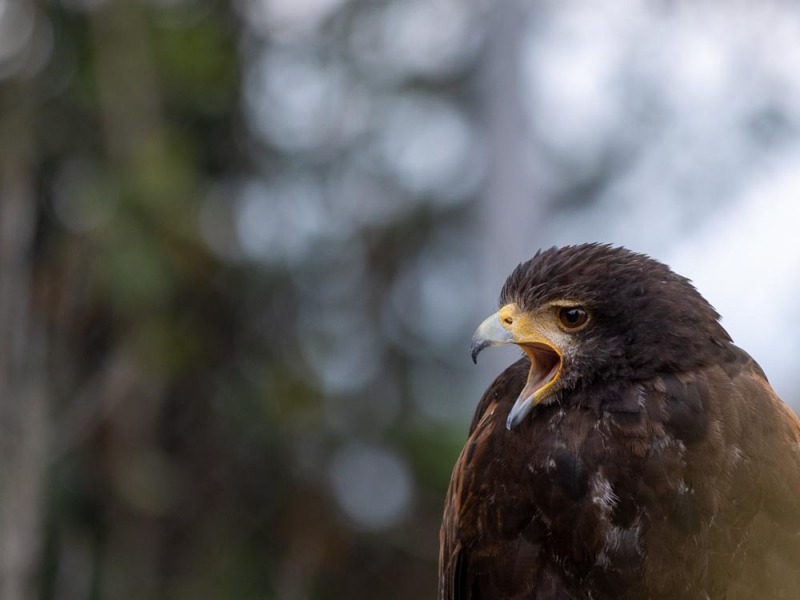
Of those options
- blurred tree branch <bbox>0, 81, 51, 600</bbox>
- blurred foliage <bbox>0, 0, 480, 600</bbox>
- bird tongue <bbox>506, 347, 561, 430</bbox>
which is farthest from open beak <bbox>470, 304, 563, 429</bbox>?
blurred foliage <bbox>0, 0, 480, 600</bbox>

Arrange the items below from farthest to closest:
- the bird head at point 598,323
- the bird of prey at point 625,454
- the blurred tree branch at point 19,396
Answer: the blurred tree branch at point 19,396 → the bird head at point 598,323 → the bird of prey at point 625,454

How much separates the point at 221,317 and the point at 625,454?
4497 mm

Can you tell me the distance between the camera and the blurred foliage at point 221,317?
19.6ft

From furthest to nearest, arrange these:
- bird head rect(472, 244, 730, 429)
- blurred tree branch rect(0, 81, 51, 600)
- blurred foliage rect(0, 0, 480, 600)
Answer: blurred foliage rect(0, 0, 480, 600), blurred tree branch rect(0, 81, 51, 600), bird head rect(472, 244, 730, 429)

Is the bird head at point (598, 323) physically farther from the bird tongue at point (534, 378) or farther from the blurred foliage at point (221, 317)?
the blurred foliage at point (221, 317)

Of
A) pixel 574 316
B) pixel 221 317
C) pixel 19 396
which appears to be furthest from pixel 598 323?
pixel 221 317

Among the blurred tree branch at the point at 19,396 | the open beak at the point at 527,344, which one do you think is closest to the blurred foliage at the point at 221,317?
the blurred tree branch at the point at 19,396

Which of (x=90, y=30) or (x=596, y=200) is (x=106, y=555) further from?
(x=596, y=200)

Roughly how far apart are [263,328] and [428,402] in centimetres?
120

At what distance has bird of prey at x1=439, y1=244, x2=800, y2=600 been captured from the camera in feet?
8.21

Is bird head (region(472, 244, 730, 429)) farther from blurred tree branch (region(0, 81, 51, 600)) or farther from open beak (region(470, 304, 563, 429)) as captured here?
blurred tree branch (region(0, 81, 51, 600))

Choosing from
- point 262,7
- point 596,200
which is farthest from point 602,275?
point 596,200

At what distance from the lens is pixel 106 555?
6.33 metres

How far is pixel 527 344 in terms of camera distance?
2.81 meters
